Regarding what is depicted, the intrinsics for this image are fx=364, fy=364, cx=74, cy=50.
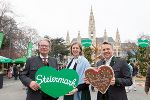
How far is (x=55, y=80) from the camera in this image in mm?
5555

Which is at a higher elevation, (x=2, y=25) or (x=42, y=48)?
(x=2, y=25)

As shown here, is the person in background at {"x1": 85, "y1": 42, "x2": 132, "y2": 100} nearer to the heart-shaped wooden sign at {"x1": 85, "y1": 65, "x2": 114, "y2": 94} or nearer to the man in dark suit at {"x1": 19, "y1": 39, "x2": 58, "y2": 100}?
the heart-shaped wooden sign at {"x1": 85, "y1": 65, "x2": 114, "y2": 94}

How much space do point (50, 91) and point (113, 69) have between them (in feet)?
3.40

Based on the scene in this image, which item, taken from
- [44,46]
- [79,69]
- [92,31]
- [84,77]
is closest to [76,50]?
[79,69]

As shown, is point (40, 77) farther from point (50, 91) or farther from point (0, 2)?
point (0, 2)

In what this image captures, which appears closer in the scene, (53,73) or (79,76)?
(53,73)

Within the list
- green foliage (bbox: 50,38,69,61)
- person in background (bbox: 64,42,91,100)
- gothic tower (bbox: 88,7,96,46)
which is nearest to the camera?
person in background (bbox: 64,42,91,100)

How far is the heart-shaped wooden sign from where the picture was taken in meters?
5.52

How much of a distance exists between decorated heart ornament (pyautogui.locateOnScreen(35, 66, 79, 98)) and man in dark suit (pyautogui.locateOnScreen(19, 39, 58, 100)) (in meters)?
0.11

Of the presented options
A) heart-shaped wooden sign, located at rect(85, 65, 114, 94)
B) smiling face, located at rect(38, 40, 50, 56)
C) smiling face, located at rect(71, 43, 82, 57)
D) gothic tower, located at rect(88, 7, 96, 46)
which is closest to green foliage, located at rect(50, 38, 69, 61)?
gothic tower, located at rect(88, 7, 96, 46)

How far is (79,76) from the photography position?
624 cm

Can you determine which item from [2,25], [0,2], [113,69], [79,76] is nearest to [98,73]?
[113,69]

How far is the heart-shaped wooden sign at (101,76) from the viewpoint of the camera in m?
5.52

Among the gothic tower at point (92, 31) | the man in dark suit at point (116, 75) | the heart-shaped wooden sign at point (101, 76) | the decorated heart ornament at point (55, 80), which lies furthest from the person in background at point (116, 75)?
the gothic tower at point (92, 31)
